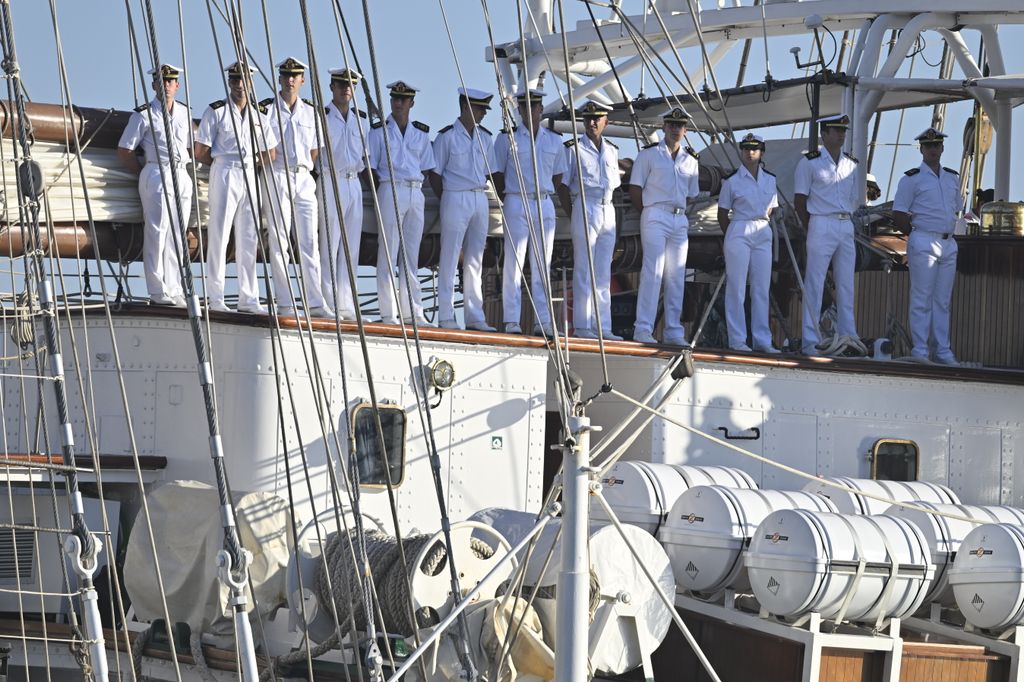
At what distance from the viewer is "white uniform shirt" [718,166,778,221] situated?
13.8 m

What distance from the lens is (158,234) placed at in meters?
11.5

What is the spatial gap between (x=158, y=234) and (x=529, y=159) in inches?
124

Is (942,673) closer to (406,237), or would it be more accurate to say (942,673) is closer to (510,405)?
(510,405)

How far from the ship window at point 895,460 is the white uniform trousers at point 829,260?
132cm

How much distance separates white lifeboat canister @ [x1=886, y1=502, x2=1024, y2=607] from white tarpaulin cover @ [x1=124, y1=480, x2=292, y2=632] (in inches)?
167

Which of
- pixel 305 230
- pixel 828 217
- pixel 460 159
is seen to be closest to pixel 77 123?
pixel 305 230

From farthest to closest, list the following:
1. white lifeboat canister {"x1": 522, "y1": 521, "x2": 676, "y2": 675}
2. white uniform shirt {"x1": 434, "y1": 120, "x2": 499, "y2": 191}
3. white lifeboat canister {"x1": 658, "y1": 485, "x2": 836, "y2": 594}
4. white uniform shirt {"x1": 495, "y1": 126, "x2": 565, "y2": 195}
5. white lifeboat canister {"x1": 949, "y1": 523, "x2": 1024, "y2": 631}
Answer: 1. white uniform shirt {"x1": 495, "y1": 126, "x2": 565, "y2": 195}
2. white uniform shirt {"x1": 434, "y1": 120, "x2": 499, "y2": 191}
3. white lifeboat canister {"x1": 658, "y1": 485, "x2": 836, "y2": 594}
4. white lifeboat canister {"x1": 949, "y1": 523, "x2": 1024, "y2": 631}
5. white lifeboat canister {"x1": 522, "y1": 521, "x2": 676, "y2": 675}

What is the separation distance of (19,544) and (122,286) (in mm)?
2175

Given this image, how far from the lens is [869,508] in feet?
37.6

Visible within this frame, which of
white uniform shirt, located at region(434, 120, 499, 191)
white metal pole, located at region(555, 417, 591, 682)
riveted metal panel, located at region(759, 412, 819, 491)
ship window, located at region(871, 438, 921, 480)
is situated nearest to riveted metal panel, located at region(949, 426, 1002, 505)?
ship window, located at region(871, 438, 921, 480)

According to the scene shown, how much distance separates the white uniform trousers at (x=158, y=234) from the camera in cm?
1145

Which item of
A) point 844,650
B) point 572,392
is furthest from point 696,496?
point 572,392

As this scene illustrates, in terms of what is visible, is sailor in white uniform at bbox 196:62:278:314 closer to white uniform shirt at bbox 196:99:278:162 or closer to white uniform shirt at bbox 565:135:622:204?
white uniform shirt at bbox 196:99:278:162

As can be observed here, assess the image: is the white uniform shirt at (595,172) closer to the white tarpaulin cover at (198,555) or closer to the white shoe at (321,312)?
the white shoe at (321,312)
